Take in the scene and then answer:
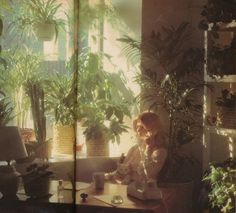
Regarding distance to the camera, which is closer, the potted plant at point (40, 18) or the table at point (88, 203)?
the table at point (88, 203)

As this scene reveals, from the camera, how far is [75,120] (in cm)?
197

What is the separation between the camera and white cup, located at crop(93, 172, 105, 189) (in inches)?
→ 75.2

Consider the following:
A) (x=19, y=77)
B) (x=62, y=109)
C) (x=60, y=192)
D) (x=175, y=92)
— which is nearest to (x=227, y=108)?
(x=175, y=92)

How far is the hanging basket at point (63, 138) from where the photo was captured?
6.39 feet

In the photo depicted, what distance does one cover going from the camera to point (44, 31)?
197cm

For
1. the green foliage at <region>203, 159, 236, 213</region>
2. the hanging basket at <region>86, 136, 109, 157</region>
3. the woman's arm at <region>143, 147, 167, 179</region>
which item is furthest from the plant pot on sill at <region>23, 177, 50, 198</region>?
the green foliage at <region>203, 159, 236, 213</region>

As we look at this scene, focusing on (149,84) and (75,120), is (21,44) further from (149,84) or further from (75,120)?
(149,84)

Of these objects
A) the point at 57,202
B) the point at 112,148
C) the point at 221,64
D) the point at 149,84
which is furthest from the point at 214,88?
the point at 57,202

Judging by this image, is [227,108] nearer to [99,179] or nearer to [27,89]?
[99,179]

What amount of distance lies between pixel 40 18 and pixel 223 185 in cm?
113

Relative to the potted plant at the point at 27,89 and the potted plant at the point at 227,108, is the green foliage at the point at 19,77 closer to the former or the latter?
the potted plant at the point at 27,89

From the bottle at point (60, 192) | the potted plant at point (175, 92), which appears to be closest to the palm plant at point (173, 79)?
the potted plant at point (175, 92)

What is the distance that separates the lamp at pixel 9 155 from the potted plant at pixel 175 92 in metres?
0.59

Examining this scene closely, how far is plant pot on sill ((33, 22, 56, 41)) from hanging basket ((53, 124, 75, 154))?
1.34 ft
